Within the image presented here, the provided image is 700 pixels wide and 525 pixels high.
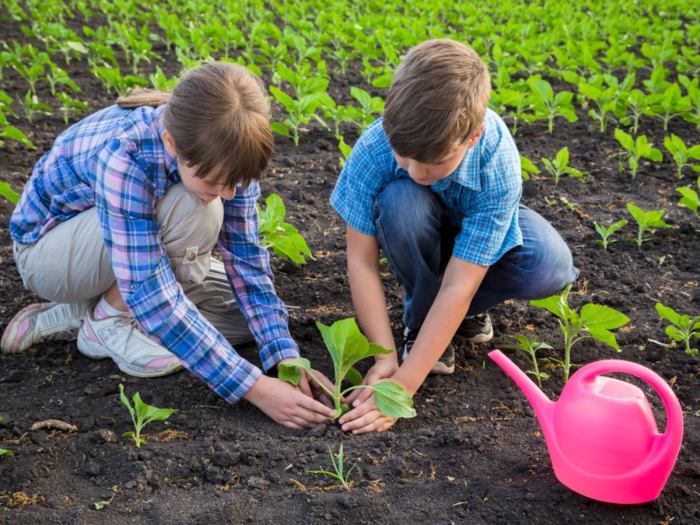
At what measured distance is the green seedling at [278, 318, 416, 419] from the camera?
2.21 meters

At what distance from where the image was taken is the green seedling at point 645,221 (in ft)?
11.0

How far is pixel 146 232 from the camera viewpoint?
91.6 inches

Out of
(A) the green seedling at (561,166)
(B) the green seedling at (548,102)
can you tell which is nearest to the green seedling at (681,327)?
(A) the green seedling at (561,166)

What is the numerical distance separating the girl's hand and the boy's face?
0.55 m

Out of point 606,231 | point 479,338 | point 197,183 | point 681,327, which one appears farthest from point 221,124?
point 606,231

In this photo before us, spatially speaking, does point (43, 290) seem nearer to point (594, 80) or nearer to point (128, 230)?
point (128, 230)

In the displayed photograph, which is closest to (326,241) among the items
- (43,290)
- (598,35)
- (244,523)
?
(43,290)

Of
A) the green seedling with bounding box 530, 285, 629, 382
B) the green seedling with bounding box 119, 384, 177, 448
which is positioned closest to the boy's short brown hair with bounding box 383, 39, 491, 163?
the green seedling with bounding box 530, 285, 629, 382

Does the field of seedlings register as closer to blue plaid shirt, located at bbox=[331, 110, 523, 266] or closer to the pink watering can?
the pink watering can

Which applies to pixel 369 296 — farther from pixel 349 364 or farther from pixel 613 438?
pixel 613 438

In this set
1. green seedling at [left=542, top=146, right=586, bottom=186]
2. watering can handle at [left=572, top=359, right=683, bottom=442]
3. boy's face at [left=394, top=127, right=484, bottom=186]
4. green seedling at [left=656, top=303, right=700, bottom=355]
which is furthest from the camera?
green seedling at [left=542, top=146, right=586, bottom=186]

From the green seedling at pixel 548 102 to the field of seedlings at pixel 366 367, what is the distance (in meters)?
0.01

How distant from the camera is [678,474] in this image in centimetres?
206

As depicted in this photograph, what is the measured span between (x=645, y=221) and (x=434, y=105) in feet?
5.55
